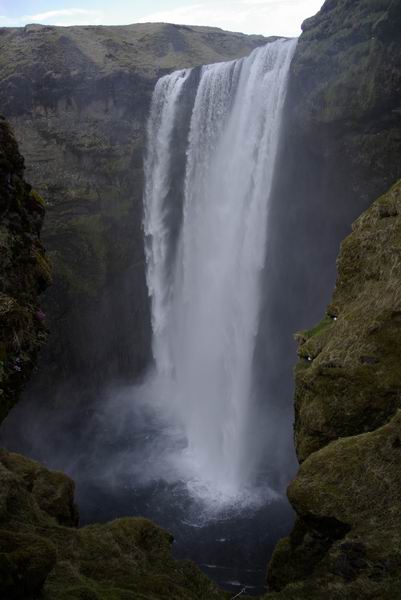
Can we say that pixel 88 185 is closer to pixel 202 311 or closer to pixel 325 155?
pixel 202 311

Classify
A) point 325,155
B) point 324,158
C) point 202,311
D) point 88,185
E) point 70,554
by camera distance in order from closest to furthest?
point 70,554
point 325,155
point 324,158
point 202,311
point 88,185

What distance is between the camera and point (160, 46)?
53.4 metres

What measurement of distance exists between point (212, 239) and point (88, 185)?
12556mm

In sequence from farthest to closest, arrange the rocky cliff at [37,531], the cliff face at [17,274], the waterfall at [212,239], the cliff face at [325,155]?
the waterfall at [212,239] → the cliff face at [325,155] → the cliff face at [17,274] → the rocky cliff at [37,531]

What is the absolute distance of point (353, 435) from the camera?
1081 cm

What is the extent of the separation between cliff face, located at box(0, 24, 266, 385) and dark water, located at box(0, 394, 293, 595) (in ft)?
15.2

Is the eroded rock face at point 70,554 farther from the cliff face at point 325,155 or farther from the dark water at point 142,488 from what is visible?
the cliff face at point 325,155

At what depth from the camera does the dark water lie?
23.3m

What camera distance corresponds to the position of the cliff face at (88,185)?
4297cm

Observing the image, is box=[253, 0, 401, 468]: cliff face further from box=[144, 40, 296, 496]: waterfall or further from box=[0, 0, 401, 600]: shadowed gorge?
box=[144, 40, 296, 496]: waterfall

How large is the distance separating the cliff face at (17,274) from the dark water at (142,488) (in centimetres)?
1559

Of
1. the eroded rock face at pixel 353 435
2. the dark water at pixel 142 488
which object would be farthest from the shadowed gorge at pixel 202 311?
the dark water at pixel 142 488


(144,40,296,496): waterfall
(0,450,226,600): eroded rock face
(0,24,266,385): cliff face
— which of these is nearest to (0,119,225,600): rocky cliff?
(0,450,226,600): eroded rock face

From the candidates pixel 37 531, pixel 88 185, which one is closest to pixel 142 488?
pixel 37 531
